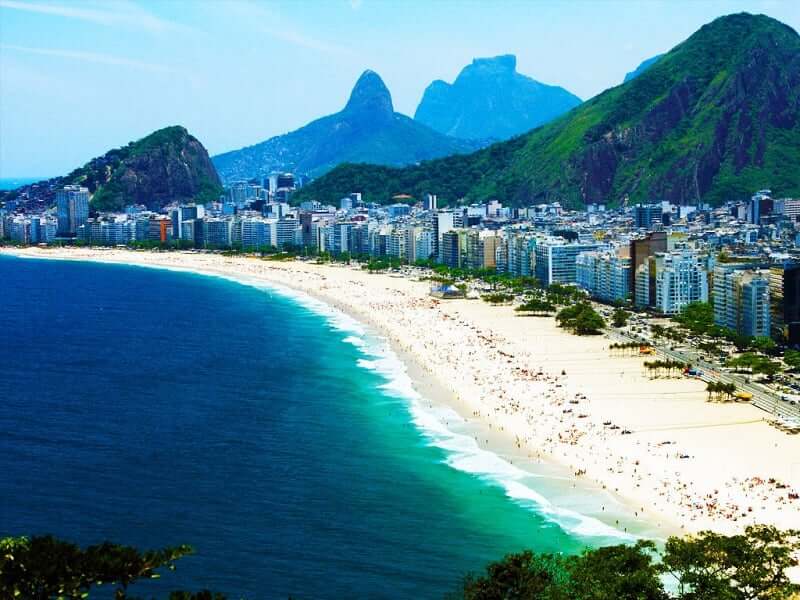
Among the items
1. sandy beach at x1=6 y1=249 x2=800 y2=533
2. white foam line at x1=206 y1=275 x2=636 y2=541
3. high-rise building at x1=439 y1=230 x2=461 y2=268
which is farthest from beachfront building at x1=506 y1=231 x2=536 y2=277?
white foam line at x1=206 y1=275 x2=636 y2=541

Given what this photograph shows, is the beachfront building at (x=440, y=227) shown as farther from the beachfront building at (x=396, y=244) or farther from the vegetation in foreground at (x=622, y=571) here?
the vegetation in foreground at (x=622, y=571)

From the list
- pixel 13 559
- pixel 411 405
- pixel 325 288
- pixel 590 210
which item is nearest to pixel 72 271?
pixel 325 288

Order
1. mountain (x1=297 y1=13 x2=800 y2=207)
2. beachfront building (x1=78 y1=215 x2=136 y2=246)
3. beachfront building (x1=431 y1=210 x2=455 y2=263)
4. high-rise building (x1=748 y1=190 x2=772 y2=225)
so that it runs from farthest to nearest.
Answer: beachfront building (x1=78 y1=215 x2=136 y2=246) → mountain (x1=297 y1=13 x2=800 y2=207) → high-rise building (x1=748 y1=190 x2=772 y2=225) → beachfront building (x1=431 y1=210 x2=455 y2=263)

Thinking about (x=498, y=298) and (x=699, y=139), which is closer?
(x=498, y=298)

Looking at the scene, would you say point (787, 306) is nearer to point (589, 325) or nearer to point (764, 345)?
point (764, 345)

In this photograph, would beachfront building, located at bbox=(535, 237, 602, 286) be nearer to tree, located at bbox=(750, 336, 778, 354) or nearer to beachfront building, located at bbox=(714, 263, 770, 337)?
beachfront building, located at bbox=(714, 263, 770, 337)

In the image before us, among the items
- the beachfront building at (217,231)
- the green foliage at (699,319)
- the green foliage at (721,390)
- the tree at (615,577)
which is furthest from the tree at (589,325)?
the beachfront building at (217,231)

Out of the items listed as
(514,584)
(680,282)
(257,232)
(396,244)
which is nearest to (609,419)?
(514,584)
